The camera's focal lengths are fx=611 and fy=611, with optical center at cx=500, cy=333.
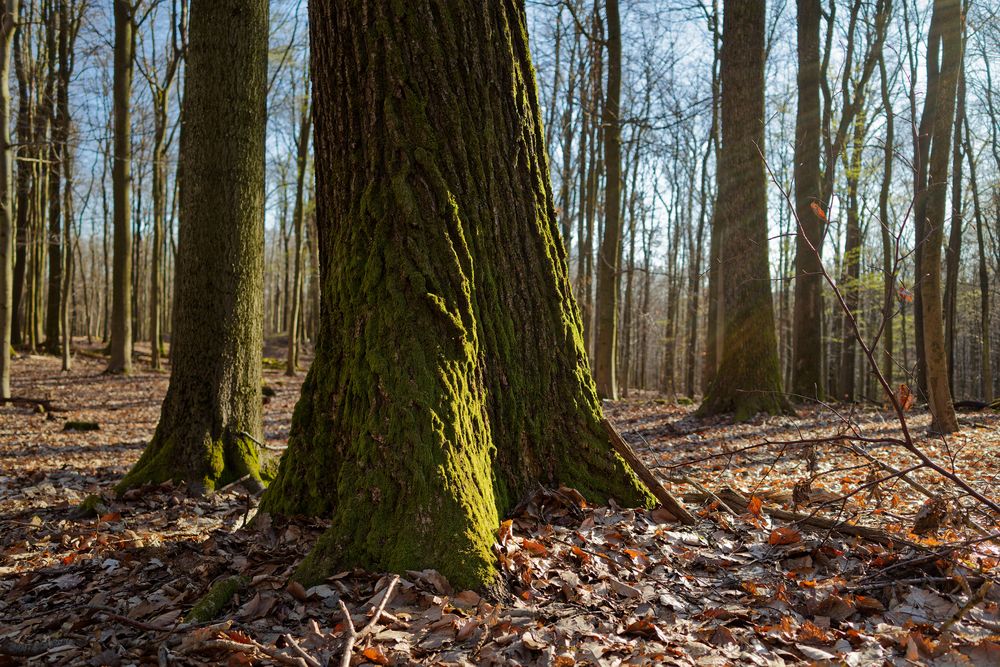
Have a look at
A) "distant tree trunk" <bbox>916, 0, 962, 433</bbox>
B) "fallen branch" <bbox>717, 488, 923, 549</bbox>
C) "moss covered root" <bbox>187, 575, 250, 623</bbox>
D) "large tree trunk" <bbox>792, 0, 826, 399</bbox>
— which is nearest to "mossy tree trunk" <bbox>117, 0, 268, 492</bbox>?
"moss covered root" <bbox>187, 575, 250, 623</bbox>

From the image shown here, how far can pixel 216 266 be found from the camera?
5.04 metres

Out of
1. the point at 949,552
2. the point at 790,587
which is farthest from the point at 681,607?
the point at 949,552

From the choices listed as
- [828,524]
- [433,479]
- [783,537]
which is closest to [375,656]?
[433,479]

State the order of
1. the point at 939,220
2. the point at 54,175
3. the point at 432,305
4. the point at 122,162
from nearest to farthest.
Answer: the point at 432,305 → the point at 939,220 → the point at 122,162 → the point at 54,175

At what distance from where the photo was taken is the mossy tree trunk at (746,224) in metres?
8.70

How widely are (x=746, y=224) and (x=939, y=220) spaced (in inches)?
89.4

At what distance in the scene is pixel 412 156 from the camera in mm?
3100

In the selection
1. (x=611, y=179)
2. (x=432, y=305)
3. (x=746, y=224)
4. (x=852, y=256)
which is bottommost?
(x=432, y=305)

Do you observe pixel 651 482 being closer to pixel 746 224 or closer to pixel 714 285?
pixel 746 224

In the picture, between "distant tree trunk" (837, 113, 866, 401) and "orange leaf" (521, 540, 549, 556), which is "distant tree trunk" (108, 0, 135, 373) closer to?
"orange leaf" (521, 540, 549, 556)

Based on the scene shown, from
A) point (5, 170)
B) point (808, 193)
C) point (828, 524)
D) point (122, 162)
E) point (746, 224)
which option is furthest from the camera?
point (122, 162)

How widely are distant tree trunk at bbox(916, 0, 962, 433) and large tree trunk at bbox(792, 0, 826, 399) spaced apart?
2.99m

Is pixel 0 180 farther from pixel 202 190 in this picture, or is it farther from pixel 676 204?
pixel 676 204

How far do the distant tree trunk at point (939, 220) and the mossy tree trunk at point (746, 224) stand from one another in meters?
1.88
